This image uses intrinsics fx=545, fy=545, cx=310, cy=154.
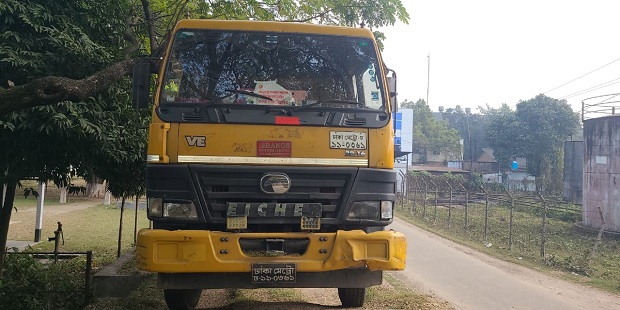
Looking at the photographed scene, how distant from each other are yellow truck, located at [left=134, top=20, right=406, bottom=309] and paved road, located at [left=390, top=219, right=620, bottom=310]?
4.62m

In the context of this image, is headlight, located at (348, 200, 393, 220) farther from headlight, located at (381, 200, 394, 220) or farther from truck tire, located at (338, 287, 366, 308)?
truck tire, located at (338, 287, 366, 308)

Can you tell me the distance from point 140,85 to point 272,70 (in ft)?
4.04

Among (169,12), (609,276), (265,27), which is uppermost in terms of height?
(169,12)

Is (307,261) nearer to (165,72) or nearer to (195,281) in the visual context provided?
(195,281)

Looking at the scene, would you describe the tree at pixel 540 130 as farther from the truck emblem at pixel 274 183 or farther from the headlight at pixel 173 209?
the headlight at pixel 173 209

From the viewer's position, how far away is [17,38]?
21.6 feet

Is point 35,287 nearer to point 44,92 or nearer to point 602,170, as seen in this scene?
point 44,92

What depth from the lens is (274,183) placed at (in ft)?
14.8

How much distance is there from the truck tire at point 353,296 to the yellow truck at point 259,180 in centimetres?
122

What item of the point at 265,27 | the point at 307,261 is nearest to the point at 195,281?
the point at 307,261

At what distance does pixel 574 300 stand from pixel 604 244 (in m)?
9.23

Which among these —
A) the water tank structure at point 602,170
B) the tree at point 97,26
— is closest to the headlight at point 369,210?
the tree at point 97,26

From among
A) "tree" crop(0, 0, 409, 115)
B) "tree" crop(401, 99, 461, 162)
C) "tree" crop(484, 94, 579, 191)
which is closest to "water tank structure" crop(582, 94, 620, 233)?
"tree" crop(0, 0, 409, 115)

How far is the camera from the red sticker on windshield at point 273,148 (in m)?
4.54
